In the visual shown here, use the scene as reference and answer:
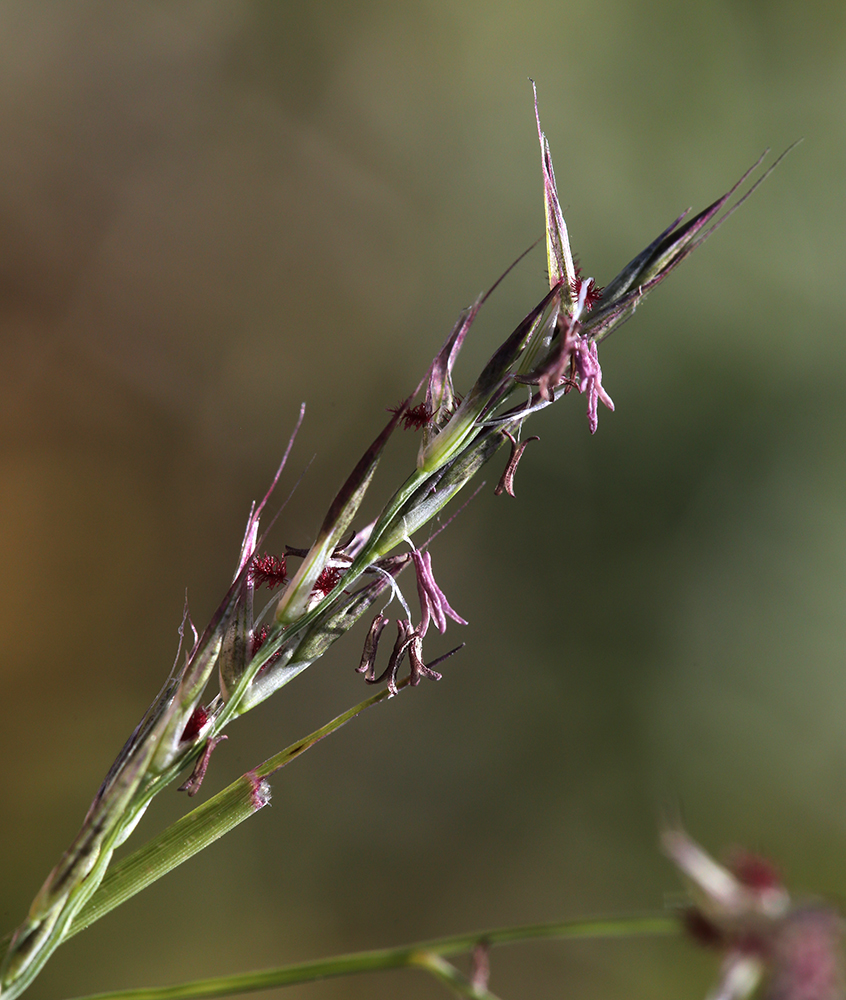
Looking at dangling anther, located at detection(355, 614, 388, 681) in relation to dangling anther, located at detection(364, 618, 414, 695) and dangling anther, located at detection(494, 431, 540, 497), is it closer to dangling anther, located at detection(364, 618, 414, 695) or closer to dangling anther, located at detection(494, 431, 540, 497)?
dangling anther, located at detection(364, 618, 414, 695)

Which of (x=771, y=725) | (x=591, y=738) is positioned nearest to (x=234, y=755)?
(x=591, y=738)

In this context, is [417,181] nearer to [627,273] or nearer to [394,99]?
[394,99]

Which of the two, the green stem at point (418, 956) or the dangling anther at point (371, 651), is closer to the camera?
the green stem at point (418, 956)

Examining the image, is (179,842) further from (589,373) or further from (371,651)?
(589,373)

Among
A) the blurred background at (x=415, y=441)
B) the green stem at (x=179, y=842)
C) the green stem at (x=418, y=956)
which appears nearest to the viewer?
the green stem at (x=418, y=956)

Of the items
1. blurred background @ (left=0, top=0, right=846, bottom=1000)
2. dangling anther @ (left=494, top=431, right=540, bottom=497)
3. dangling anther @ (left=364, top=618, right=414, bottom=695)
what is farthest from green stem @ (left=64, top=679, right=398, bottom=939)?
blurred background @ (left=0, top=0, right=846, bottom=1000)

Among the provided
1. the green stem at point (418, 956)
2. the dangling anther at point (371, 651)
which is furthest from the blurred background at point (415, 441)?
the green stem at point (418, 956)

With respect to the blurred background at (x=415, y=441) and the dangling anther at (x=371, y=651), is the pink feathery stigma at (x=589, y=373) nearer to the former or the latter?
the dangling anther at (x=371, y=651)
